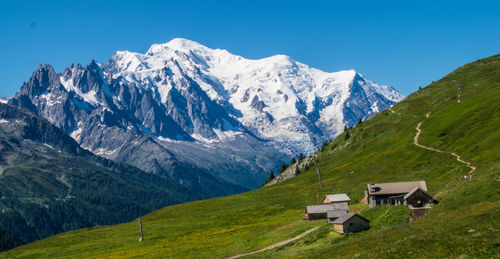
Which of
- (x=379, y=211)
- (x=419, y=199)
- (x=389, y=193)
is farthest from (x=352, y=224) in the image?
(x=389, y=193)

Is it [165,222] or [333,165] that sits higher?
[333,165]

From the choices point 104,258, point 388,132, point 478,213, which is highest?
A: point 388,132

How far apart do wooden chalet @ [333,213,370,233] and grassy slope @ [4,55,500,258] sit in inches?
64.6

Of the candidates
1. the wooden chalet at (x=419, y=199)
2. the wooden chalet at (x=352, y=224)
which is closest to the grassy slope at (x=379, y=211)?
the wooden chalet at (x=352, y=224)

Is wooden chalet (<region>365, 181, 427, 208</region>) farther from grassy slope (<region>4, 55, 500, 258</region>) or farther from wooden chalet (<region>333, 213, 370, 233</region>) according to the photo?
wooden chalet (<region>333, 213, 370, 233</region>)

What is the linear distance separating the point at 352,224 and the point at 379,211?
8830 millimetres

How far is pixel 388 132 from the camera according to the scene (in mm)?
185000

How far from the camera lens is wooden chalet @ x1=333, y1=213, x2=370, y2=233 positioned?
63875mm

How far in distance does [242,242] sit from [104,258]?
26.9 metres

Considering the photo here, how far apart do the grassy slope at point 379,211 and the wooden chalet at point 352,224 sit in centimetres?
164

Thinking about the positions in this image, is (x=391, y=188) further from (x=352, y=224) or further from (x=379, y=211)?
(x=352, y=224)

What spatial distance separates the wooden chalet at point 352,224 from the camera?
210 feet

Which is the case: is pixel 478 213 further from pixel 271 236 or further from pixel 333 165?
pixel 333 165

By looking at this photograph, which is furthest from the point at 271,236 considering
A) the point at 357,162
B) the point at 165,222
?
the point at 357,162
